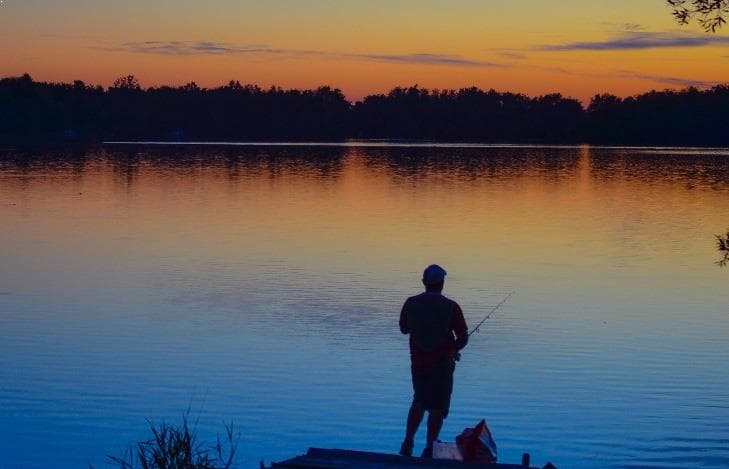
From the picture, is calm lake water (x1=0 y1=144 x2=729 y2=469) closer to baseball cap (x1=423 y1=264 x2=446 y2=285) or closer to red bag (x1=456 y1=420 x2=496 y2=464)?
red bag (x1=456 y1=420 x2=496 y2=464)

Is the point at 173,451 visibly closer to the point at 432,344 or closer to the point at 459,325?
the point at 432,344

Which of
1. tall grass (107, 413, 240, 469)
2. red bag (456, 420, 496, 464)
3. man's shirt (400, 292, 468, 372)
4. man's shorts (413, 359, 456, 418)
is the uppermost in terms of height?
man's shirt (400, 292, 468, 372)

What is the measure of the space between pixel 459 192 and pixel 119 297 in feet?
117

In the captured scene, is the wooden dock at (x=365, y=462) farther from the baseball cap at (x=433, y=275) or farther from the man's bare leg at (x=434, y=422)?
the baseball cap at (x=433, y=275)

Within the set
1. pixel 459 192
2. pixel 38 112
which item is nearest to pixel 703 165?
pixel 459 192

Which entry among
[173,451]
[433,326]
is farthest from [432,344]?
[173,451]

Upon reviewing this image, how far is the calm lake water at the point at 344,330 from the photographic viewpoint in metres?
13.3

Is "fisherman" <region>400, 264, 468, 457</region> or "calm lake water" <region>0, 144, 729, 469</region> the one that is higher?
"fisherman" <region>400, 264, 468, 457</region>

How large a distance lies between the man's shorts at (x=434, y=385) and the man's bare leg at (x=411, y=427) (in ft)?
0.20

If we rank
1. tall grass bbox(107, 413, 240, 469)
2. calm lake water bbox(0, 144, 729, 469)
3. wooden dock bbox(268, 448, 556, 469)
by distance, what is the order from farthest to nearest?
calm lake water bbox(0, 144, 729, 469)
tall grass bbox(107, 413, 240, 469)
wooden dock bbox(268, 448, 556, 469)

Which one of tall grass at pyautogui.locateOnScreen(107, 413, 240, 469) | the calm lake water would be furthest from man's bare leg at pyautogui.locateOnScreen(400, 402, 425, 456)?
the calm lake water

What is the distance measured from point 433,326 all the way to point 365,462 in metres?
2.28

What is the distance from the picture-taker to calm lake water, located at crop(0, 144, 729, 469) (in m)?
13.3

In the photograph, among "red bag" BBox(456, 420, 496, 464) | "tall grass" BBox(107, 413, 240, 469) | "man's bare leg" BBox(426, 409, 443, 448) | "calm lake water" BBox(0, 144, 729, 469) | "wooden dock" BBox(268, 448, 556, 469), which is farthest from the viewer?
"calm lake water" BBox(0, 144, 729, 469)
